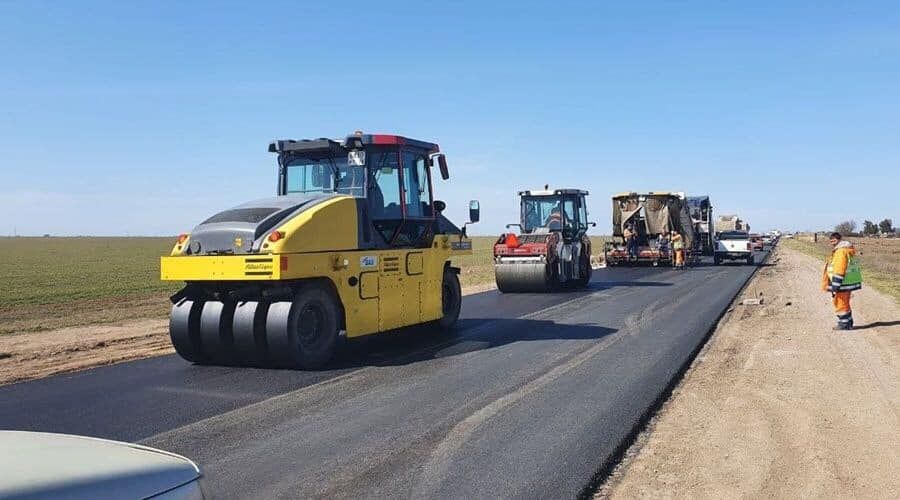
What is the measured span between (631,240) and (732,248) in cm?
627

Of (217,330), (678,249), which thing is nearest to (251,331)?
(217,330)

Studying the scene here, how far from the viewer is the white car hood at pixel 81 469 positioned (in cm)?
215

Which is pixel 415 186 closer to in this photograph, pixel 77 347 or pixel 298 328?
pixel 298 328

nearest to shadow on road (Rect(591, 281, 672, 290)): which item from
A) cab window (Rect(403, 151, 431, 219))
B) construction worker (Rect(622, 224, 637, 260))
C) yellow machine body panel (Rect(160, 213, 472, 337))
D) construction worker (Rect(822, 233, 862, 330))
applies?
construction worker (Rect(622, 224, 637, 260))

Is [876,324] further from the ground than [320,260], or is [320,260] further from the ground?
[320,260]

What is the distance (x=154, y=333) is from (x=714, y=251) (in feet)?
90.2

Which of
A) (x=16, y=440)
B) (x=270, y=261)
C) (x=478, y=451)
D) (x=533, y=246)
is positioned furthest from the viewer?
(x=533, y=246)

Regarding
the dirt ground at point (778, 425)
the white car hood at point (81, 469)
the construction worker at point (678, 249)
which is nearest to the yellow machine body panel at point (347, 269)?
the dirt ground at point (778, 425)

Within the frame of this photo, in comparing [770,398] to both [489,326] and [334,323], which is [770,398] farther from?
[489,326]

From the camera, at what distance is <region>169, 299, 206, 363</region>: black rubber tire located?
29.9 ft

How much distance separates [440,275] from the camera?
37.7 feet

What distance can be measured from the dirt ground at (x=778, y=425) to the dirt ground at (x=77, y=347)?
6.82 m

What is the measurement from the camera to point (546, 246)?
19.6 metres

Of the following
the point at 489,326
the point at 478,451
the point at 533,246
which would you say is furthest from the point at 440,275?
the point at 533,246
